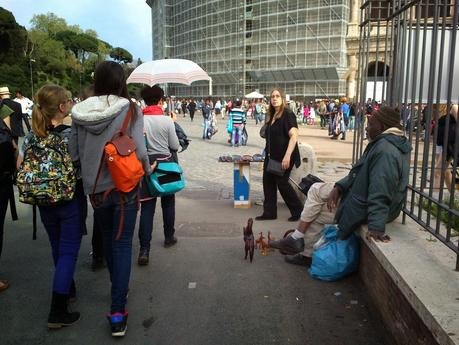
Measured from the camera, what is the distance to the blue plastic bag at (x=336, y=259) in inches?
158

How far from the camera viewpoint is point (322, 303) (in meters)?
3.68

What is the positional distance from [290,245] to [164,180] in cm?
141

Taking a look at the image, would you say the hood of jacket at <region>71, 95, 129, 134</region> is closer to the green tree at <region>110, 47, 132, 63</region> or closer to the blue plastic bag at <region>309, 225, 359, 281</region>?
the blue plastic bag at <region>309, 225, 359, 281</region>

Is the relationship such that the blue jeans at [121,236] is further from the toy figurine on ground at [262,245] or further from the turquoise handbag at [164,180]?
the toy figurine on ground at [262,245]

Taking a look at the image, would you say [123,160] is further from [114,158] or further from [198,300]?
[198,300]

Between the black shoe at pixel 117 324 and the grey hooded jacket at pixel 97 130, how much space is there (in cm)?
86

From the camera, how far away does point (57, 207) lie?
3287 mm

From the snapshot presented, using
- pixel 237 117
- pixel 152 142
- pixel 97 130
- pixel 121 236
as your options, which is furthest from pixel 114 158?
pixel 237 117

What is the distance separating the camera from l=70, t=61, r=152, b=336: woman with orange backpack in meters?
3.05

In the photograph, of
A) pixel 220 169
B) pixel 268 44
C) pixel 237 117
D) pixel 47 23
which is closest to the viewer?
pixel 220 169

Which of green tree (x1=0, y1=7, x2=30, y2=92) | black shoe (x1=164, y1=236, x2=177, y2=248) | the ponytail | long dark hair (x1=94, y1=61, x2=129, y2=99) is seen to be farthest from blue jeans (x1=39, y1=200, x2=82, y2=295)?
green tree (x1=0, y1=7, x2=30, y2=92)

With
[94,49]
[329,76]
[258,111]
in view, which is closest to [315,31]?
[329,76]

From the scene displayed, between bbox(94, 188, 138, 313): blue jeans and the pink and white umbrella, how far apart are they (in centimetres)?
495

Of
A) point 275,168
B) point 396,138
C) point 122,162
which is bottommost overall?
point 275,168
